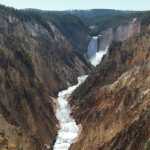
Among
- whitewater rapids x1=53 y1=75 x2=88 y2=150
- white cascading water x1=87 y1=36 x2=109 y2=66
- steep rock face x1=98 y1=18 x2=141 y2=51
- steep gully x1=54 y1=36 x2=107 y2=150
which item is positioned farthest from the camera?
steep rock face x1=98 y1=18 x2=141 y2=51

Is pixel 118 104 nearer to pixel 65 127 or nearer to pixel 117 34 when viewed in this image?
pixel 65 127

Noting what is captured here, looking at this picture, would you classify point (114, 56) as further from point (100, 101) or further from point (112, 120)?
point (112, 120)

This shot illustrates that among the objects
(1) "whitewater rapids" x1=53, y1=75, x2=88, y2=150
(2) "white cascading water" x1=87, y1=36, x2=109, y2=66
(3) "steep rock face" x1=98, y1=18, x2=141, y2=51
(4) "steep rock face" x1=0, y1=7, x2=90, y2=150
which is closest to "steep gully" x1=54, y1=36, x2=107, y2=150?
(1) "whitewater rapids" x1=53, y1=75, x2=88, y2=150

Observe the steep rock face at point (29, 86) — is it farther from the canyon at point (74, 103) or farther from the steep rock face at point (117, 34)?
the steep rock face at point (117, 34)

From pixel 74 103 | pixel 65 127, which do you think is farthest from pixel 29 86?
pixel 74 103

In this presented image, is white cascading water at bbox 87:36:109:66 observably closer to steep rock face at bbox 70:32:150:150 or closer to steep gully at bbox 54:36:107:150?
steep gully at bbox 54:36:107:150

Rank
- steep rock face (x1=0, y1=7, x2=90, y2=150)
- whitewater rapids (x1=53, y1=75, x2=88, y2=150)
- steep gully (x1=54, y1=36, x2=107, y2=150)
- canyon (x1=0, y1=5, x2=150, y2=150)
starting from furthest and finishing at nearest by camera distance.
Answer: steep gully (x1=54, y1=36, x2=107, y2=150) < whitewater rapids (x1=53, y1=75, x2=88, y2=150) < canyon (x1=0, y1=5, x2=150, y2=150) < steep rock face (x1=0, y1=7, x2=90, y2=150)
